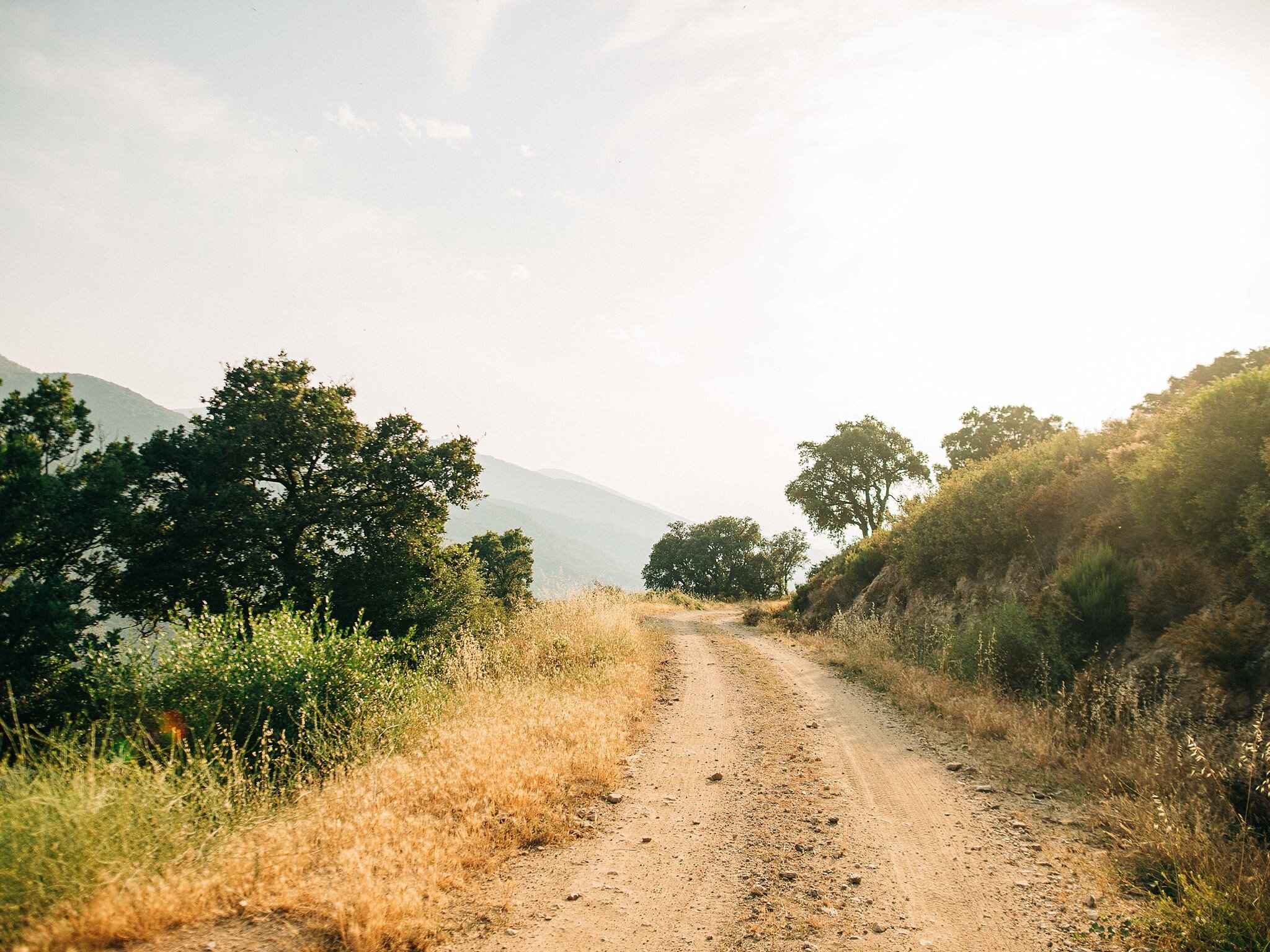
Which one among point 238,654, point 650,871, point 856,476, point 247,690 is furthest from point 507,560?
point 650,871

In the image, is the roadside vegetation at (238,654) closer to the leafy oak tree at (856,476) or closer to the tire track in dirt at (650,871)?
the tire track in dirt at (650,871)

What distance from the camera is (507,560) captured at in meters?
45.7

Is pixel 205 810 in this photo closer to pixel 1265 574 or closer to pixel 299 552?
pixel 1265 574

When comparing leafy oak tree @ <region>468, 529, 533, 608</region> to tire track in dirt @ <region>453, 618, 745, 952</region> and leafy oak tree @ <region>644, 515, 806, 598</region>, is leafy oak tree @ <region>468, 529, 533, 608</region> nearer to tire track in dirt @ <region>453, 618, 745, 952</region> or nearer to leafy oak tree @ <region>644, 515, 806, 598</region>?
leafy oak tree @ <region>644, 515, 806, 598</region>

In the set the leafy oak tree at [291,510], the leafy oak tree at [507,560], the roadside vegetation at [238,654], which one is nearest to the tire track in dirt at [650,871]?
the roadside vegetation at [238,654]

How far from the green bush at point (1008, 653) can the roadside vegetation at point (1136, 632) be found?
0.13ft

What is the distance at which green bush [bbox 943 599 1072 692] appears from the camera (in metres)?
9.01

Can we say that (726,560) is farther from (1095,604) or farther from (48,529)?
(48,529)

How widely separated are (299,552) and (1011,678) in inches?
712

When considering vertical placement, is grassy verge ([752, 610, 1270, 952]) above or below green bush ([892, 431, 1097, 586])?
below

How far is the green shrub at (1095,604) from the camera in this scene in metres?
8.98

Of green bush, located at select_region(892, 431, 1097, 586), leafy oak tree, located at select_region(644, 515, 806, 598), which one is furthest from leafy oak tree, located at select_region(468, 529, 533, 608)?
green bush, located at select_region(892, 431, 1097, 586)

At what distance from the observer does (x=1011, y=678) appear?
964 cm

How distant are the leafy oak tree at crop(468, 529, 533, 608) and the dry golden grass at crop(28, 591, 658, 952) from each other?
2928 cm
